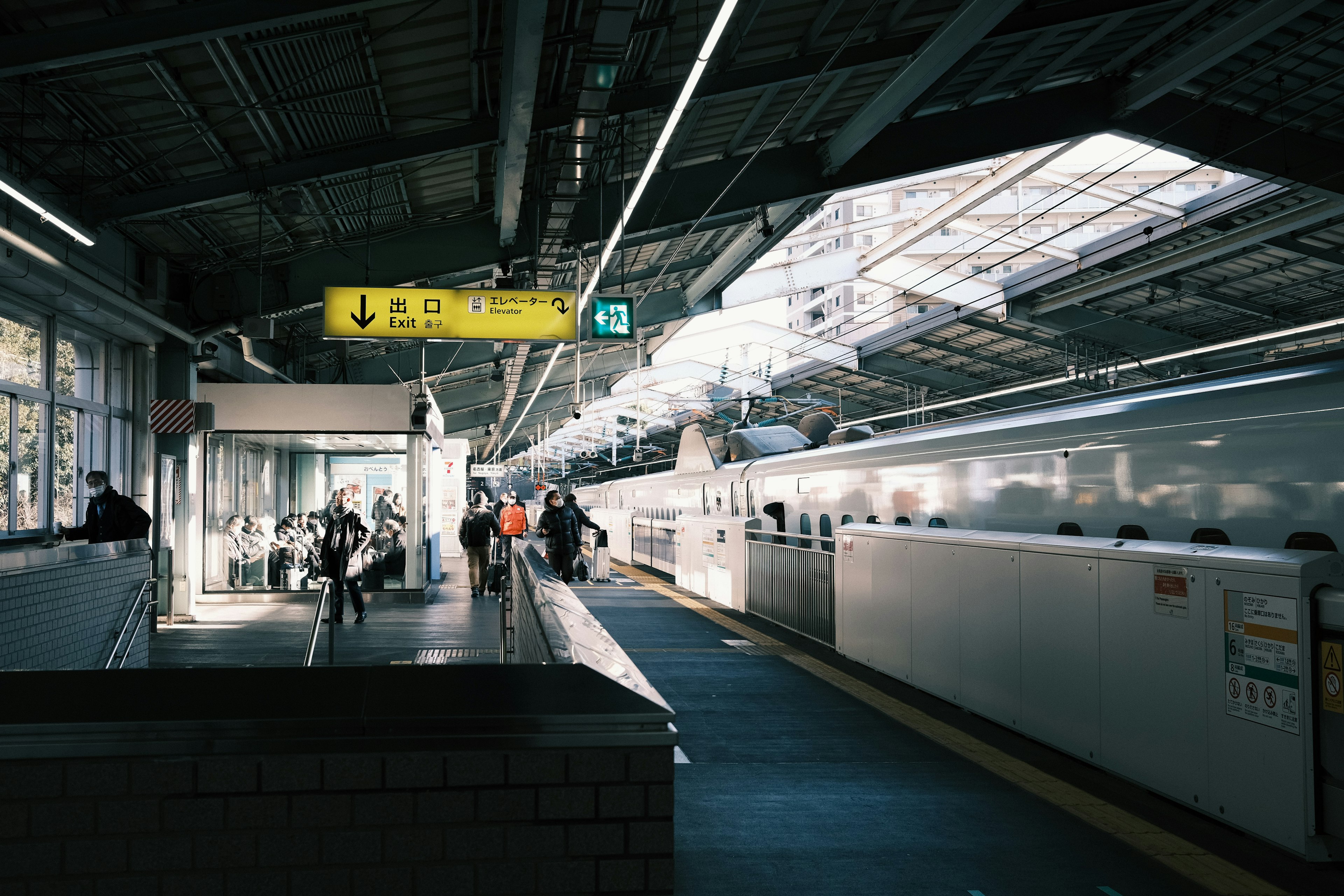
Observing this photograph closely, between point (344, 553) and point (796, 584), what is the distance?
589 cm

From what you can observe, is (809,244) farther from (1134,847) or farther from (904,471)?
(1134,847)

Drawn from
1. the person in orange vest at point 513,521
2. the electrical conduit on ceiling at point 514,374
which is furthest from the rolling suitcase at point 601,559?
the electrical conduit on ceiling at point 514,374

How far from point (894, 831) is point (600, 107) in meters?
7.31

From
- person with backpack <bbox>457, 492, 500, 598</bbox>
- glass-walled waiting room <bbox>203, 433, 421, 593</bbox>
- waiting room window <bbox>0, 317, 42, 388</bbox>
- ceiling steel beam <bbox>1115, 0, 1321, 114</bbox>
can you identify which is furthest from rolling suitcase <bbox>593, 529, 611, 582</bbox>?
ceiling steel beam <bbox>1115, 0, 1321, 114</bbox>

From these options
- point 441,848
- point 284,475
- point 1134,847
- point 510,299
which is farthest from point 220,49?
point 284,475

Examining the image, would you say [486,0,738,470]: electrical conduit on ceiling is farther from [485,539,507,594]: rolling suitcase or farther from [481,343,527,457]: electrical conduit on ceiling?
[485,539,507,594]: rolling suitcase

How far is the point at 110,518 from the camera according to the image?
976cm

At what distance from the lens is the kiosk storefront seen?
49.2 ft

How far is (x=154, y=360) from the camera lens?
1323cm

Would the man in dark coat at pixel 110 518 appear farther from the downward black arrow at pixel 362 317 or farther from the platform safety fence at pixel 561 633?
the platform safety fence at pixel 561 633

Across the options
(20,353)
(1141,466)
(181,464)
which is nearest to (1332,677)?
(1141,466)

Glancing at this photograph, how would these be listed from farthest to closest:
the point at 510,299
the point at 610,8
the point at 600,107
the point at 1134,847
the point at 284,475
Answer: the point at 284,475 → the point at 510,299 → the point at 600,107 → the point at 610,8 → the point at 1134,847

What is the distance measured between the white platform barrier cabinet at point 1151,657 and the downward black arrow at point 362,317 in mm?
7102

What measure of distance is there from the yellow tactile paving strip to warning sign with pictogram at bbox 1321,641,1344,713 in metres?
0.77
